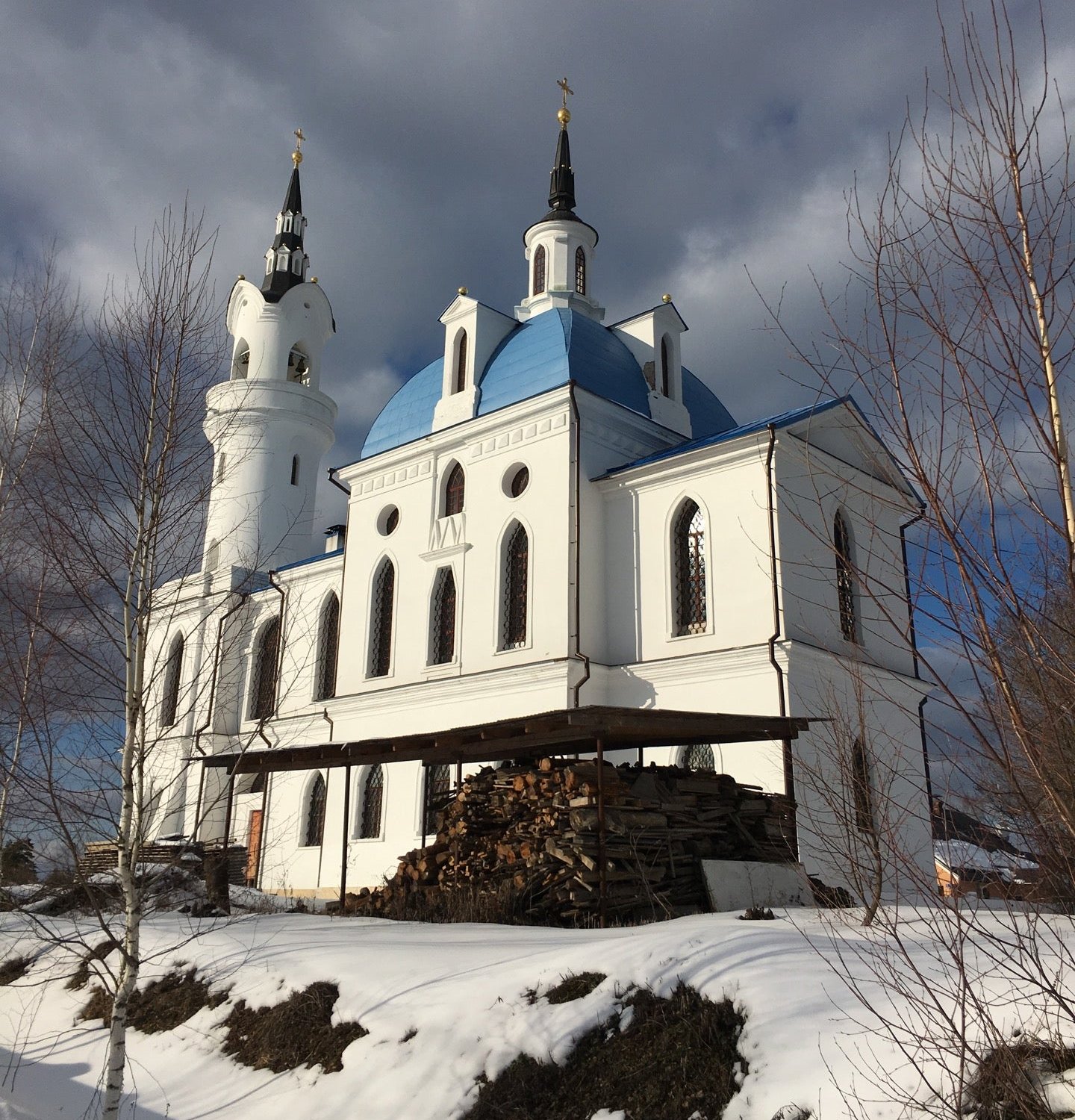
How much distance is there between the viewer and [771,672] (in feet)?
Answer: 57.7

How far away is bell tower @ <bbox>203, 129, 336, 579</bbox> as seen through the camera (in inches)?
1249

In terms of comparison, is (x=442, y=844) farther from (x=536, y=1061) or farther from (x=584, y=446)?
(x=584, y=446)

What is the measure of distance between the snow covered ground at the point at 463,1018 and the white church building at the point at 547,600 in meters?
4.17

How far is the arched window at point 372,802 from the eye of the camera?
2333cm

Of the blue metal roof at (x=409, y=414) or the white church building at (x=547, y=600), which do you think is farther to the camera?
the blue metal roof at (x=409, y=414)

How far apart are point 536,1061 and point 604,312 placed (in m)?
24.5

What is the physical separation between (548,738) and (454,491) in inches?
462

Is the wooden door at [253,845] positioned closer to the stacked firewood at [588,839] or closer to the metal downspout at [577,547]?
the metal downspout at [577,547]

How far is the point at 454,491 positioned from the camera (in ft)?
78.2

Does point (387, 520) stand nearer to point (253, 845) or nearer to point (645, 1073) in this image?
point (253, 845)

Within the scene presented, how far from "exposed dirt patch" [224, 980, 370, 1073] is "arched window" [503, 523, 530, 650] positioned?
514 inches

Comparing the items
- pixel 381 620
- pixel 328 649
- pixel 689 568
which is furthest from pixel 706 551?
pixel 328 649

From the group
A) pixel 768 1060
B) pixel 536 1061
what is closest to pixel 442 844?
pixel 536 1061

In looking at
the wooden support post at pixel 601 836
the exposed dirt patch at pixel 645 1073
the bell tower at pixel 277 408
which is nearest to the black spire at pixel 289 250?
the bell tower at pixel 277 408
